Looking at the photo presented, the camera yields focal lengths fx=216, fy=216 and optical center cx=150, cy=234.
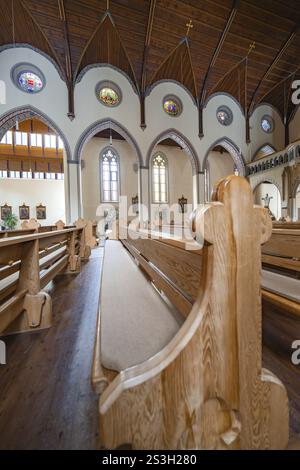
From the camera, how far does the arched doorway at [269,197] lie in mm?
A: 12289

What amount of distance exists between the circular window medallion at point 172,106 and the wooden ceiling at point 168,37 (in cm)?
87

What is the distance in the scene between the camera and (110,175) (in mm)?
11781

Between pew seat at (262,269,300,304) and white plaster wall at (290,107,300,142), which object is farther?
white plaster wall at (290,107,300,142)

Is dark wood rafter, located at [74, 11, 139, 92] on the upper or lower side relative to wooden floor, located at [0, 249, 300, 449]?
upper

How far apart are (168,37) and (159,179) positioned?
20.1ft

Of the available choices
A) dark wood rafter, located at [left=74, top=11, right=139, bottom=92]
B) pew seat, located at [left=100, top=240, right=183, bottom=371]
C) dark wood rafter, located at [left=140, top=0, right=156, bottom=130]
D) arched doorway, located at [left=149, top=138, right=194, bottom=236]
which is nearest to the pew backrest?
pew seat, located at [left=100, top=240, right=183, bottom=371]

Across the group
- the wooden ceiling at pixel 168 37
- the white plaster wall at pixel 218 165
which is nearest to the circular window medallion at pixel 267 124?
the wooden ceiling at pixel 168 37

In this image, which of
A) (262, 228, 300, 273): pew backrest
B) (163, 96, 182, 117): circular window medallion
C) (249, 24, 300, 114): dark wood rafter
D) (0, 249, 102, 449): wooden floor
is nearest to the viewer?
(0, 249, 102, 449): wooden floor

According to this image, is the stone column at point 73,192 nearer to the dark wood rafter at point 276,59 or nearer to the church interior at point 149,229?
the church interior at point 149,229

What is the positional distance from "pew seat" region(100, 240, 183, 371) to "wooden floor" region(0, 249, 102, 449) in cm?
41

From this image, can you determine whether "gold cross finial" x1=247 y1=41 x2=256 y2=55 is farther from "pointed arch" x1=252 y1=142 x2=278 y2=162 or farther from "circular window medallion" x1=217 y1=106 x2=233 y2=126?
"pointed arch" x1=252 y1=142 x2=278 y2=162

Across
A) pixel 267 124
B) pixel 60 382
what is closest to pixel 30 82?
pixel 60 382

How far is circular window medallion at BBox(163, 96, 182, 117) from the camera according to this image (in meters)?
9.72

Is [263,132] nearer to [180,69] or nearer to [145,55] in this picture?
[180,69]
